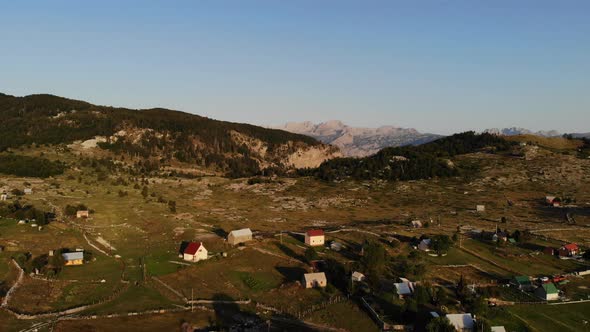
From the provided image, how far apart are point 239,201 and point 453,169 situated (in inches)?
2965

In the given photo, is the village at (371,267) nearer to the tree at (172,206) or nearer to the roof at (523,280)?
the roof at (523,280)

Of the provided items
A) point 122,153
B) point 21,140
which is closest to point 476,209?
point 122,153

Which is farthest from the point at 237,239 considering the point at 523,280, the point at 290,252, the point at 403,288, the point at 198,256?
the point at 523,280

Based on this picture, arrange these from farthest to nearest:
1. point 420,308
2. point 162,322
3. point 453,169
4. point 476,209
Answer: point 453,169, point 476,209, point 420,308, point 162,322

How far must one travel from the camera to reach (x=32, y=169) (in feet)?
444

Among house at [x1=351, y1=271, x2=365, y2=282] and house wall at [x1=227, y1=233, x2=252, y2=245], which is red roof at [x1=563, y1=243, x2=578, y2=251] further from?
house wall at [x1=227, y1=233, x2=252, y2=245]

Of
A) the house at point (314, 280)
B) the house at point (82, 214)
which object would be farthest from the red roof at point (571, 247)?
the house at point (82, 214)

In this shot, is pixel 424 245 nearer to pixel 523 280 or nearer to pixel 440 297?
pixel 523 280

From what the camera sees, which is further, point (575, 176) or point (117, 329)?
point (575, 176)

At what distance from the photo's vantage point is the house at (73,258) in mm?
66463

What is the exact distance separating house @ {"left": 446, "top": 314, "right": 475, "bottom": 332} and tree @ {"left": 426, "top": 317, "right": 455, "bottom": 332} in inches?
102

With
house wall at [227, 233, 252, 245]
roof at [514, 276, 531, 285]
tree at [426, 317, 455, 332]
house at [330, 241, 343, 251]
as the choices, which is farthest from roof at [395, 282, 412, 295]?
house wall at [227, 233, 252, 245]

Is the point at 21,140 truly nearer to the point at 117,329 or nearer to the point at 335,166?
the point at 335,166

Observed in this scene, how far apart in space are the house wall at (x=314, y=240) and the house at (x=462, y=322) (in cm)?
3011
